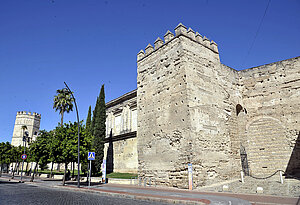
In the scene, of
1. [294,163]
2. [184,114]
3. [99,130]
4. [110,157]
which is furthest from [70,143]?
[294,163]

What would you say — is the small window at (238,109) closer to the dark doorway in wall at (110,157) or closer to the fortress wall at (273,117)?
the fortress wall at (273,117)

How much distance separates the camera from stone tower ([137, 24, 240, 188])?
40.0 feet

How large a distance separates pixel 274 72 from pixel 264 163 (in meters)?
7.01

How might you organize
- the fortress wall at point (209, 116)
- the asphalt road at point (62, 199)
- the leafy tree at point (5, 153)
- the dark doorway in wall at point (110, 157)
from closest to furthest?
the asphalt road at point (62, 199), the fortress wall at point (209, 116), the dark doorway in wall at point (110, 157), the leafy tree at point (5, 153)

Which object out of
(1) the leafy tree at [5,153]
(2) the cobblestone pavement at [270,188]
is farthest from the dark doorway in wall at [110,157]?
(1) the leafy tree at [5,153]

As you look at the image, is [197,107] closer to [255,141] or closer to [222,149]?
[222,149]

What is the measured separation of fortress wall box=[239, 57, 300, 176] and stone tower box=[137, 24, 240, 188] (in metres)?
1.80

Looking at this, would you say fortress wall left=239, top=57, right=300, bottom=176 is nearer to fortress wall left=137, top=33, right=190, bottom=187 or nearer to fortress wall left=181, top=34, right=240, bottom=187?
fortress wall left=181, top=34, right=240, bottom=187

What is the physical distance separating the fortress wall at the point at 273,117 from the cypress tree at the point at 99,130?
13.7m

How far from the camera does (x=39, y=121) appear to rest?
6894cm

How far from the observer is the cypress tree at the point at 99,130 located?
2030 cm

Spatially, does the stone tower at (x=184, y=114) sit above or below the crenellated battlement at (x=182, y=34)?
below

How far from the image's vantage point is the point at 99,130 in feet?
69.1

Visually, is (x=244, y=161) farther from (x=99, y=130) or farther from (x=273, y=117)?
(x=99, y=130)
